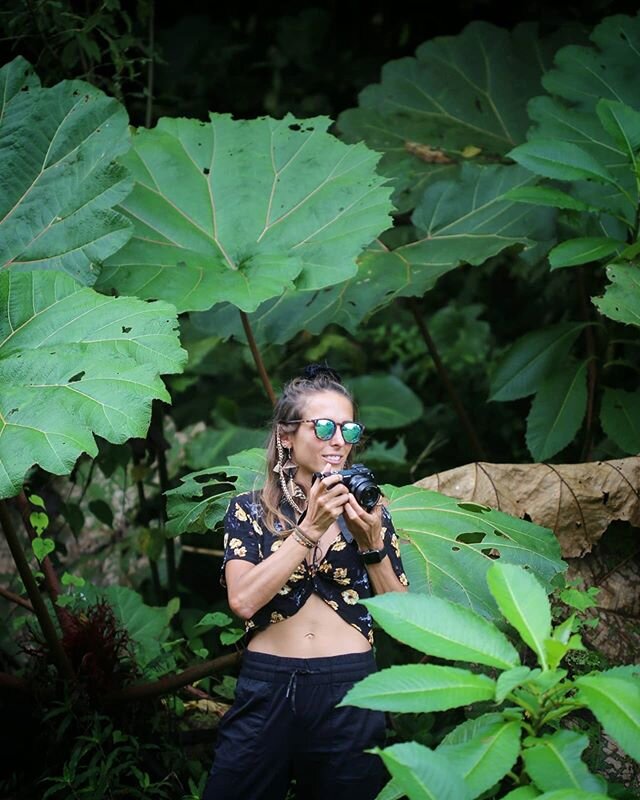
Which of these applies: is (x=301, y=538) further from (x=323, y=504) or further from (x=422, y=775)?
(x=422, y=775)

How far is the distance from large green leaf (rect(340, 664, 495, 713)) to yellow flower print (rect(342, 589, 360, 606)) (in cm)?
47

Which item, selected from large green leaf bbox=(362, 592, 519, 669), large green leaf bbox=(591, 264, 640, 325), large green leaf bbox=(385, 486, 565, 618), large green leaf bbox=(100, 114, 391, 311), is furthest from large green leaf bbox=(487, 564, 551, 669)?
large green leaf bbox=(100, 114, 391, 311)

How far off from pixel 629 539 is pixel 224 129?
1.68 m

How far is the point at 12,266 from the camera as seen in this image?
2.71 meters

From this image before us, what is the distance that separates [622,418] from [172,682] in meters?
1.46

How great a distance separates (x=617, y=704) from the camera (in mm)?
1438

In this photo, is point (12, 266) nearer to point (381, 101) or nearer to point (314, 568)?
point (314, 568)

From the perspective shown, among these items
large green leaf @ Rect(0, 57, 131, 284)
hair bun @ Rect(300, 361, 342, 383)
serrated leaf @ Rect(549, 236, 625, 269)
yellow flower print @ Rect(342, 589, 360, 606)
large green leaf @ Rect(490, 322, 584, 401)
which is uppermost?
large green leaf @ Rect(0, 57, 131, 284)

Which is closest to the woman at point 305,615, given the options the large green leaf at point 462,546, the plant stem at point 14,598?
the large green leaf at point 462,546

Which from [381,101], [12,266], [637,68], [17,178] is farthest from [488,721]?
[381,101]

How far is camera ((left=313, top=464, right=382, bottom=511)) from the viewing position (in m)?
1.86

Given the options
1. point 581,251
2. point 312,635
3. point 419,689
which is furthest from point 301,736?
point 581,251

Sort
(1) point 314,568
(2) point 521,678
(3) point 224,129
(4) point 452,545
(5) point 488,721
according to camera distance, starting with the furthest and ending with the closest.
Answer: (3) point 224,129 < (4) point 452,545 < (1) point 314,568 < (5) point 488,721 < (2) point 521,678

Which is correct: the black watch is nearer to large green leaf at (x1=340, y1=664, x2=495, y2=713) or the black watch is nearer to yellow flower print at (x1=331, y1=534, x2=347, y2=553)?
yellow flower print at (x1=331, y1=534, x2=347, y2=553)
